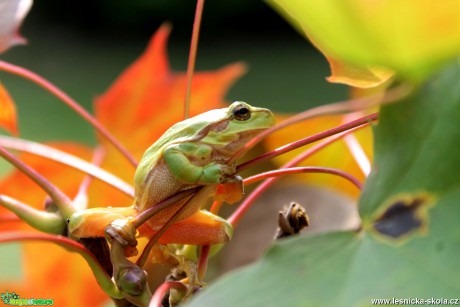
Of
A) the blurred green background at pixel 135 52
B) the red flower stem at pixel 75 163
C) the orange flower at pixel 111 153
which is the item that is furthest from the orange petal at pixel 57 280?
the blurred green background at pixel 135 52

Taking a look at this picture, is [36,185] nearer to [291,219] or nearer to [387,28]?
[291,219]

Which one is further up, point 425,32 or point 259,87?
point 425,32

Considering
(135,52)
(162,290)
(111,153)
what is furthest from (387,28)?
(135,52)

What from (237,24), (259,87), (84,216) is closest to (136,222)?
(84,216)

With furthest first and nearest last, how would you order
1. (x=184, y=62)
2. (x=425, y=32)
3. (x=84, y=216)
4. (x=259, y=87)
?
1. (x=184, y=62)
2. (x=259, y=87)
3. (x=84, y=216)
4. (x=425, y=32)

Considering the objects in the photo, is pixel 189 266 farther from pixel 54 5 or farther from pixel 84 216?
pixel 54 5

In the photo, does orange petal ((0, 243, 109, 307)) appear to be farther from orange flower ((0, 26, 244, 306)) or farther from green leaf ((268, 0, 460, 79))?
green leaf ((268, 0, 460, 79))
